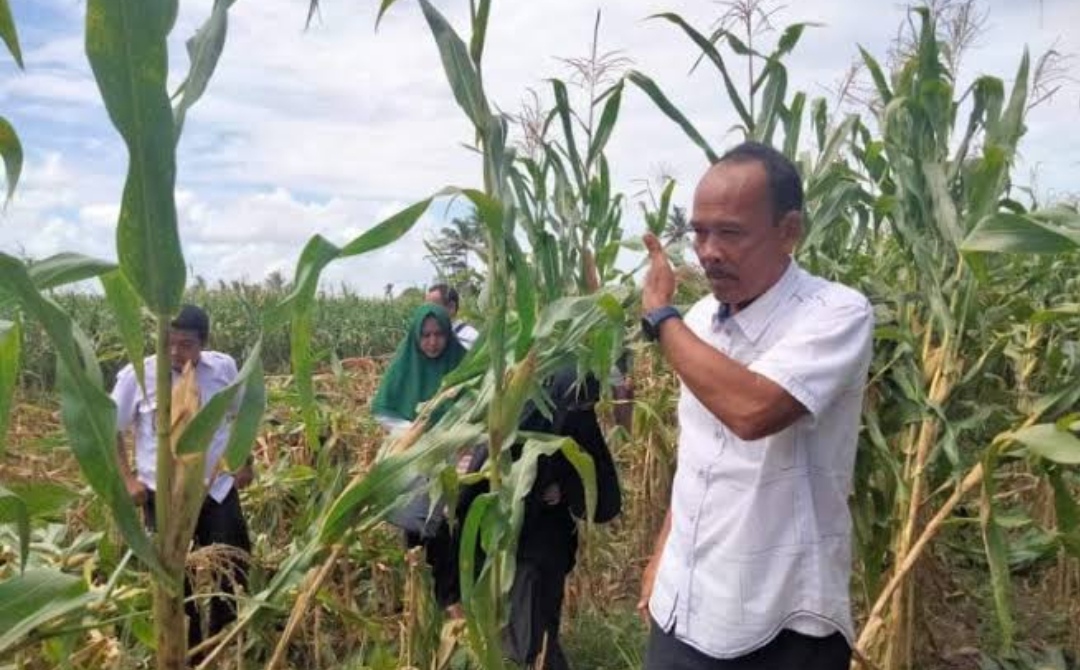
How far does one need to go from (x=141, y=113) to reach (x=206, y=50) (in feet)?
0.73

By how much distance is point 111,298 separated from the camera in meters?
1.49

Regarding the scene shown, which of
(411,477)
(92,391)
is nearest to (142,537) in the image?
(92,391)

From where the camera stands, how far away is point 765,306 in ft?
6.08

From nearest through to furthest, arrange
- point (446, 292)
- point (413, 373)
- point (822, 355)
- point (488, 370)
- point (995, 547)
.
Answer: point (822, 355)
point (488, 370)
point (995, 547)
point (413, 373)
point (446, 292)

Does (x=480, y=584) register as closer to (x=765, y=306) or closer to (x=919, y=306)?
(x=765, y=306)

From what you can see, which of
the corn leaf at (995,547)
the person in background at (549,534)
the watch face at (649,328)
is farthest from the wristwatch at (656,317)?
the person in background at (549,534)

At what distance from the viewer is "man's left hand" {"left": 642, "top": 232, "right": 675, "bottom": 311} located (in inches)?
74.4

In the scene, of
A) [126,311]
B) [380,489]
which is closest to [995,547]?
[380,489]

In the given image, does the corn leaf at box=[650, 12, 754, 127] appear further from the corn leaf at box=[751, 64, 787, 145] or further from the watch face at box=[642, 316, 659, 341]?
the watch face at box=[642, 316, 659, 341]

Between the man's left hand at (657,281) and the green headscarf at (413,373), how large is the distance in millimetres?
2177

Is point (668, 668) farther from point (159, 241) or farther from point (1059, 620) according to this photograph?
point (1059, 620)

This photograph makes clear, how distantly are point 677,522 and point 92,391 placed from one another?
1.04 metres

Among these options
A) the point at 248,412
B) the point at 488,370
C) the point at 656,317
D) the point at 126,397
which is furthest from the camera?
the point at 126,397

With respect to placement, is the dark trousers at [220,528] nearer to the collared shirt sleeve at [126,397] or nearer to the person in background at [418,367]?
the collared shirt sleeve at [126,397]
